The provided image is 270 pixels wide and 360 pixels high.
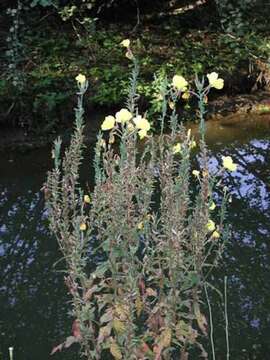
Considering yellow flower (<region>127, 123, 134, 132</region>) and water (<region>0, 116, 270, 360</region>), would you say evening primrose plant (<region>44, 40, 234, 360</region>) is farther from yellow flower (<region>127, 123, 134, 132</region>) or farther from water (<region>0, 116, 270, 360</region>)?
water (<region>0, 116, 270, 360</region>)

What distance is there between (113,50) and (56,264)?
3355 millimetres

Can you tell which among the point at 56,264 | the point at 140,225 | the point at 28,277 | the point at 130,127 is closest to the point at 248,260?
the point at 56,264

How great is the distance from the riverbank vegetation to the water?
617 mm

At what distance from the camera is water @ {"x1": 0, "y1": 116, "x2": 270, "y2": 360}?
322 centimetres

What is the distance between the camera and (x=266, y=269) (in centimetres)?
370

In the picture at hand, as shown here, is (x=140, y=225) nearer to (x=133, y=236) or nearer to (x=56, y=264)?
(x=133, y=236)

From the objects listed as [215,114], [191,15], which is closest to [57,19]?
[191,15]

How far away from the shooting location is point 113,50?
6680 mm

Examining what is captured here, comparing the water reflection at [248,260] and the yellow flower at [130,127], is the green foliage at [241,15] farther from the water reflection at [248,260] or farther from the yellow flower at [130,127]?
the yellow flower at [130,127]

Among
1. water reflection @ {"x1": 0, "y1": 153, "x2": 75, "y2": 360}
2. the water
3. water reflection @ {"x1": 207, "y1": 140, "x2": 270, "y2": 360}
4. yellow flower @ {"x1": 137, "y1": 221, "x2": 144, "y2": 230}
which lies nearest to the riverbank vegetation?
the water

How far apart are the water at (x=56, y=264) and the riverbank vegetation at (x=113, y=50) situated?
62cm

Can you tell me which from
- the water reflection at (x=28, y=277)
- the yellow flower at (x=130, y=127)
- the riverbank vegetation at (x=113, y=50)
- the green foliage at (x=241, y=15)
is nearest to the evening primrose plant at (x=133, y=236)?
the yellow flower at (x=130, y=127)

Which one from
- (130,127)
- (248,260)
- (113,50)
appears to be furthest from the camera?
(113,50)

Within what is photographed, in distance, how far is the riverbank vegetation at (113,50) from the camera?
588cm
